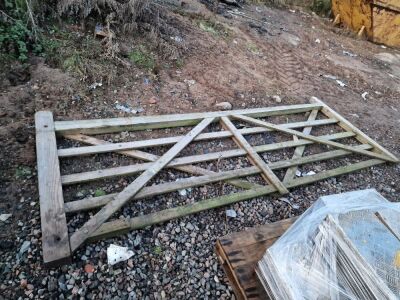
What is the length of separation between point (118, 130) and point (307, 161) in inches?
74.0

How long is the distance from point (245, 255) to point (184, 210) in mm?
557

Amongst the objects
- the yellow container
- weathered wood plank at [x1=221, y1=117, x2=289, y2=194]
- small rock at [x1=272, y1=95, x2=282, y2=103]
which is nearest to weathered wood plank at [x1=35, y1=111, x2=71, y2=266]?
weathered wood plank at [x1=221, y1=117, x2=289, y2=194]

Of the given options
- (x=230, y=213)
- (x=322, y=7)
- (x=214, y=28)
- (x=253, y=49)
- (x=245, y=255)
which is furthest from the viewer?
(x=322, y=7)

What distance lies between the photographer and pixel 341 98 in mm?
4492

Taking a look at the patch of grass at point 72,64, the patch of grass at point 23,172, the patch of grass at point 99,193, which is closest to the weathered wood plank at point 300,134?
the patch of grass at point 99,193

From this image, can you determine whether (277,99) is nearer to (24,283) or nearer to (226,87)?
(226,87)

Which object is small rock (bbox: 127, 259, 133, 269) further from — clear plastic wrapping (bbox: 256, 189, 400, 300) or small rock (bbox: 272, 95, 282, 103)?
small rock (bbox: 272, 95, 282, 103)

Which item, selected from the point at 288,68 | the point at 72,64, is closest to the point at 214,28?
the point at 288,68

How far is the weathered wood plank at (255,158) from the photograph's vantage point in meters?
2.65

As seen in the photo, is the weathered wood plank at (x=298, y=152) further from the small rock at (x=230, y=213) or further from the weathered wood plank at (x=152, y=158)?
the small rock at (x=230, y=213)

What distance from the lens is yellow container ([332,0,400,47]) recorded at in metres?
6.20

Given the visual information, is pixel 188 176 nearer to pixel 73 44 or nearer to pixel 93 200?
pixel 93 200

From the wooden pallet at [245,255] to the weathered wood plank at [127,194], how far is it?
0.74 meters

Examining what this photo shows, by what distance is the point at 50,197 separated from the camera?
6.60 feet
